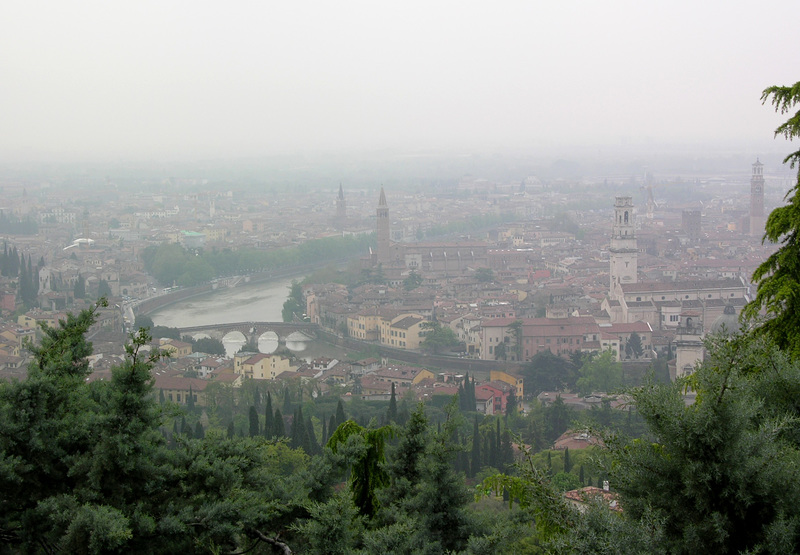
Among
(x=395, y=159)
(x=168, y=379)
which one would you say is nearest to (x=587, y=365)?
(x=168, y=379)

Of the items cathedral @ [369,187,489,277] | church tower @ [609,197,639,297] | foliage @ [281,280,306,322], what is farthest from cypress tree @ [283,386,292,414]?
cathedral @ [369,187,489,277]

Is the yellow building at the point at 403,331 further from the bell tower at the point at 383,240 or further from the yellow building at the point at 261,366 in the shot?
the bell tower at the point at 383,240

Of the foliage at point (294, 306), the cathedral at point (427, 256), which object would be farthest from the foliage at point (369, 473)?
the cathedral at point (427, 256)

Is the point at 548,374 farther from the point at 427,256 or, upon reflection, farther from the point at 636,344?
the point at 427,256

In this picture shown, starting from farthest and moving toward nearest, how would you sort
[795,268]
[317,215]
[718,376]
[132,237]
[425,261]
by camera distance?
1. [317,215]
2. [132,237]
3. [425,261]
4. [795,268]
5. [718,376]

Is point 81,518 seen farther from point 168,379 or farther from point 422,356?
point 422,356

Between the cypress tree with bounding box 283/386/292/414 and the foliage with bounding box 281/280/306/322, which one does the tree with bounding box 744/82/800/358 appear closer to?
the cypress tree with bounding box 283/386/292/414

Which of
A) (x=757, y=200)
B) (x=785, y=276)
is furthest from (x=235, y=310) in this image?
(x=785, y=276)
